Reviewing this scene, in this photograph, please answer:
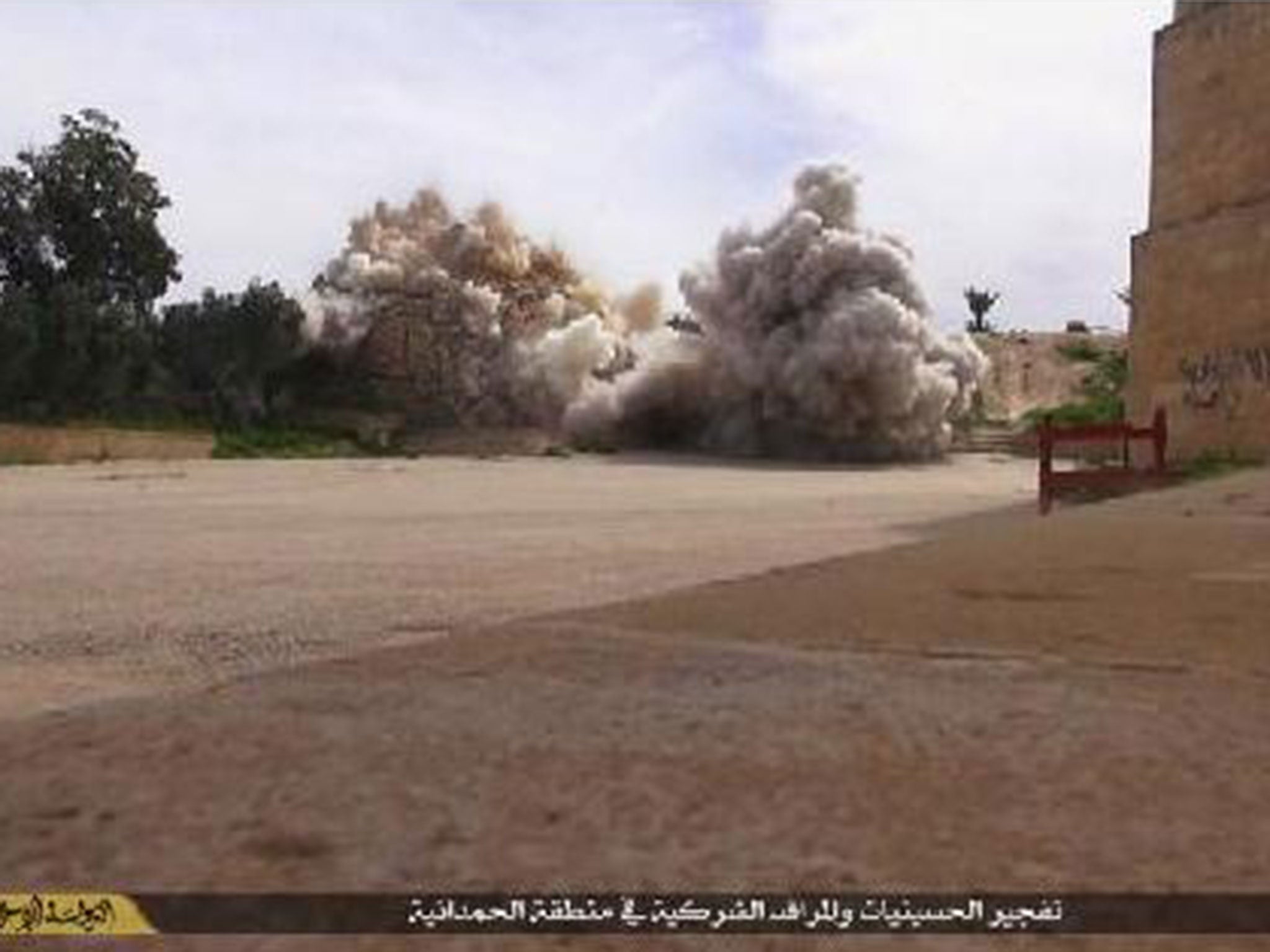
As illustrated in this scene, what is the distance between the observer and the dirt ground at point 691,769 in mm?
2242

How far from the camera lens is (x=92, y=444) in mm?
28969

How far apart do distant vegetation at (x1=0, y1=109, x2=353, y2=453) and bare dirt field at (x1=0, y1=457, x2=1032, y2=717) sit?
18.5ft

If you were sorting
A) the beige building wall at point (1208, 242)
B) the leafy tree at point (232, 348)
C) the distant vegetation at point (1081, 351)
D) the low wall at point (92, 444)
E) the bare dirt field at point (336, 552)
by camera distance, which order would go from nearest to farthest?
1. the bare dirt field at point (336, 552)
2. the beige building wall at point (1208, 242)
3. the low wall at point (92, 444)
4. the leafy tree at point (232, 348)
5. the distant vegetation at point (1081, 351)

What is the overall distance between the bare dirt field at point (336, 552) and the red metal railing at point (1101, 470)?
3.07ft

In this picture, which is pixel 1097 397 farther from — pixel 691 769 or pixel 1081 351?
pixel 691 769

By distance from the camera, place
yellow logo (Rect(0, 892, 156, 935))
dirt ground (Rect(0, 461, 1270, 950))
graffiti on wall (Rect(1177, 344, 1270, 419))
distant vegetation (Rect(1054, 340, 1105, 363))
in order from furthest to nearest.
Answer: distant vegetation (Rect(1054, 340, 1105, 363)) < graffiti on wall (Rect(1177, 344, 1270, 419)) < dirt ground (Rect(0, 461, 1270, 950)) < yellow logo (Rect(0, 892, 156, 935))

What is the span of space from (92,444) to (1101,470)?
19.1 meters

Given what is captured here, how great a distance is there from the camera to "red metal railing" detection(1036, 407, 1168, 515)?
14.1 metres

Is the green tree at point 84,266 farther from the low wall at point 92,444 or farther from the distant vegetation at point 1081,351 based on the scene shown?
the distant vegetation at point 1081,351

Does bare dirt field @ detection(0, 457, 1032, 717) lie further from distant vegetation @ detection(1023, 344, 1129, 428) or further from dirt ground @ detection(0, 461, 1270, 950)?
distant vegetation @ detection(1023, 344, 1129, 428)

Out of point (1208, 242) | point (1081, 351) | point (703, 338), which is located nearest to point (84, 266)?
point (703, 338)

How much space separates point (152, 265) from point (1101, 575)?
97.7 feet

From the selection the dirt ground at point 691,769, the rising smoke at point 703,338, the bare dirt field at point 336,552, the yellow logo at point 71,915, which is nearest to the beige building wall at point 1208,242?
the bare dirt field at point 336,552

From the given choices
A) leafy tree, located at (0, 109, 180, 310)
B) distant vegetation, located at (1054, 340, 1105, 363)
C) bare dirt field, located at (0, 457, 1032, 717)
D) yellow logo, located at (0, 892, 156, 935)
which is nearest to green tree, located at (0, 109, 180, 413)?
leafy tree, located at (0, 109, 180, 310)
